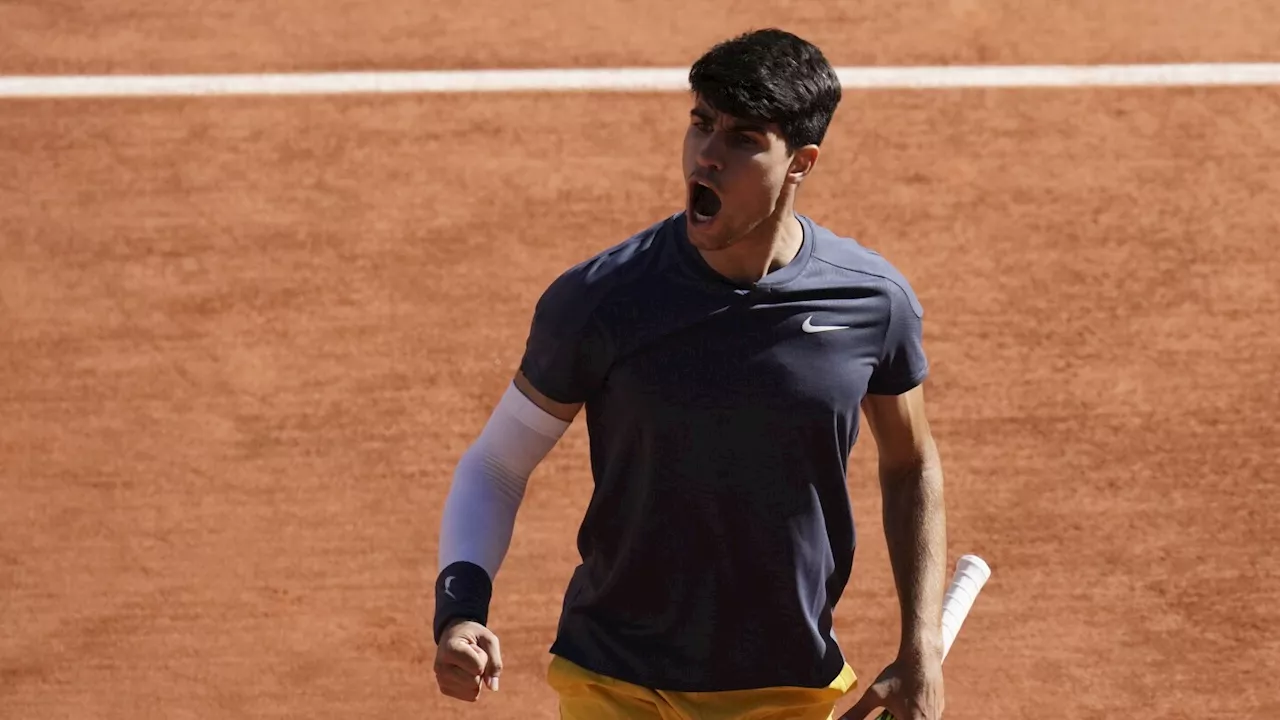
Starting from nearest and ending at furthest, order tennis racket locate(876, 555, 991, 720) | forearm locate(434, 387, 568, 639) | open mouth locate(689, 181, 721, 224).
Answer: open mouth locate(689, 181, 721, 224) → forearm locate(434, 387, 568, 639) → tennis racket locate(876, 555, 991, 720)

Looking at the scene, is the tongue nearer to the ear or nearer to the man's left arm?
the ear

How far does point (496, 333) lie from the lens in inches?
283

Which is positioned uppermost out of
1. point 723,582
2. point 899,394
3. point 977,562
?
point 899,394

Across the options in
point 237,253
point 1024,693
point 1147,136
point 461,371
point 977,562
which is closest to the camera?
point 977,562

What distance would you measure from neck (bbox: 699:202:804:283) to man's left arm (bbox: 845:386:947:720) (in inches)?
15.2

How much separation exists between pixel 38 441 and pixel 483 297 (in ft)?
5.84

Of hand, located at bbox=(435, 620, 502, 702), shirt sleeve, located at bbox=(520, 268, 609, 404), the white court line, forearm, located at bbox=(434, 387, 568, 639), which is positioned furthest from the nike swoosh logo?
the white court line

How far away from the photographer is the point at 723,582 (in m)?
3.65

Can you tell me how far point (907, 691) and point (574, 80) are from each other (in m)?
5.35

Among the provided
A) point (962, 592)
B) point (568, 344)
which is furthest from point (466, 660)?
point (962, 592)

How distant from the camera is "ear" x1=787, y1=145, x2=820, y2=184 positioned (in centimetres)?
364

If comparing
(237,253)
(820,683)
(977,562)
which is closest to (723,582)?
(820,683)

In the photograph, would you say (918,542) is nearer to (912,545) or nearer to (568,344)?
(912,545)

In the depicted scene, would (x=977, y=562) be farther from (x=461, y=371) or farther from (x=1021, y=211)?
(x=1021, y=211)
